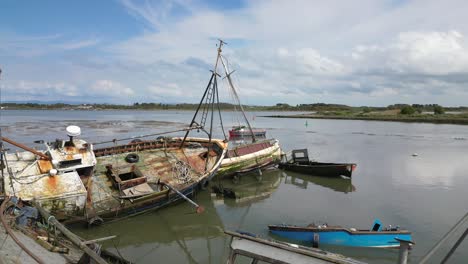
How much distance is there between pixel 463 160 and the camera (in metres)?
33.3

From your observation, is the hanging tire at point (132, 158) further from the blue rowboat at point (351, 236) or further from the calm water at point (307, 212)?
the blue rowboat at point (351, 236)

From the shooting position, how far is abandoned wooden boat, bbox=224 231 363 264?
15.8 feet

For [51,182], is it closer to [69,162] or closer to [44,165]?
[44,165]

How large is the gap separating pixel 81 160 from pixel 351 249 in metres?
12.3

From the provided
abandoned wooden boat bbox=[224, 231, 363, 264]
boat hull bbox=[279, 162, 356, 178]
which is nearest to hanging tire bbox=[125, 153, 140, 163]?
boat hull bbox=[279, 162, 356, 178]

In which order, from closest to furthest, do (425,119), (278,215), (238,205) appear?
(278,215) < (238,205) < (425,119)

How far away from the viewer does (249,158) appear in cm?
2458

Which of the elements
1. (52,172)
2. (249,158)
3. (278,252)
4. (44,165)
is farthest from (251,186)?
(278,252)

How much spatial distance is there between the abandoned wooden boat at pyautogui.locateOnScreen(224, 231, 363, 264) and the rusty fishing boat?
9.56m

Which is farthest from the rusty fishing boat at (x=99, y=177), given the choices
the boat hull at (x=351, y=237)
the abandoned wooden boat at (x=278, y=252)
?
the abandoned wooden boat at (x=278, y=252)

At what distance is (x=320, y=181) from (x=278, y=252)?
794 inches

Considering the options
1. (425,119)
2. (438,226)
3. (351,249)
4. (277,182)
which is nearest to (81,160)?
(351,249)

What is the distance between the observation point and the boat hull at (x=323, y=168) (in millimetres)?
24109

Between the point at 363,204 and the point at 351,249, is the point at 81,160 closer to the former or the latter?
the point at 351,249
